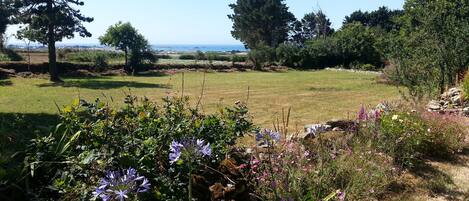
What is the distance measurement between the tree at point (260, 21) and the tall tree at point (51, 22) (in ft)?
97.2

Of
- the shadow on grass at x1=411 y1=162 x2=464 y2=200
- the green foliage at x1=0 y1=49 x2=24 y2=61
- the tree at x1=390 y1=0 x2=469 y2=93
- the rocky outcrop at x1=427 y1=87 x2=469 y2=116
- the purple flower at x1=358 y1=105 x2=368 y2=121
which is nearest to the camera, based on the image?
the shadow on grass at x1=411 y1=162 x2=464 y2=200

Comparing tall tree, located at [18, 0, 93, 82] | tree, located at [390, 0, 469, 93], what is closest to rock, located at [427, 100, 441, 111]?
tree, located at [390, 0, 469, 93]

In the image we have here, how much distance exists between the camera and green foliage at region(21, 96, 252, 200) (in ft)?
8.41

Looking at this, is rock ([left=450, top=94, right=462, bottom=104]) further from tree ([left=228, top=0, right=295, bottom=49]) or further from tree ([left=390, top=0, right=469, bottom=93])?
tree ([left=228, top=0, right=295, bottom=49])

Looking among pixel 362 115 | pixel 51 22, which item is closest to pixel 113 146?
pixel 362 115

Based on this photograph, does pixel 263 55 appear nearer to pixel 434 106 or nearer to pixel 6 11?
pixel 6 11

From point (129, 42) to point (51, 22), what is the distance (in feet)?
31.2

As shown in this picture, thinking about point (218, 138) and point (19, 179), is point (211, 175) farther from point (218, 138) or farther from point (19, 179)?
point (19, 179)

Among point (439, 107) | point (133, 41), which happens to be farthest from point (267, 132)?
point (133, 41)

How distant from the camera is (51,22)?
24.0 m

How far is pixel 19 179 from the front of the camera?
102 inches

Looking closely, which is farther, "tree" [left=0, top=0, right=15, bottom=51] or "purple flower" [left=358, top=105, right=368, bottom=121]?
"tree" [left=0, top=0, right=15, bottom=51]

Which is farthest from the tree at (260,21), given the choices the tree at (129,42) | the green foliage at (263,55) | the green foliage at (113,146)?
the green foliage at (113,146)

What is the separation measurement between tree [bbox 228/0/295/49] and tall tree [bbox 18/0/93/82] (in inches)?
1167
